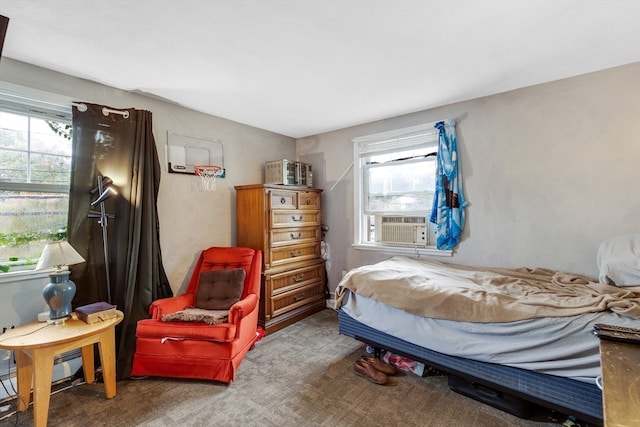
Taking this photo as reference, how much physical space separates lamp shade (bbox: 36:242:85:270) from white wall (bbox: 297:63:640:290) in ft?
10.7

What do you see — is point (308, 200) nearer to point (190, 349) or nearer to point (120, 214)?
point (120, 214)

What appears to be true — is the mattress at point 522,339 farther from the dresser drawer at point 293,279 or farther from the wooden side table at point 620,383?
the dresser drawer at point 293,279

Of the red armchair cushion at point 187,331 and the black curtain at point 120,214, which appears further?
the black curtain at point 120,214

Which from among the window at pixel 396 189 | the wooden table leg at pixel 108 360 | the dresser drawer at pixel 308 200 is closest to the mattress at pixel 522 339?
the window at pixel 396 189

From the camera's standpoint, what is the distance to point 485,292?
198 centimetres

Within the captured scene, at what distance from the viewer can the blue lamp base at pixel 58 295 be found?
6.22 ft

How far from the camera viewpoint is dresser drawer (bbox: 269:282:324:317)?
10.2 feet

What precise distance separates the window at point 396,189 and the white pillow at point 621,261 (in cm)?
136

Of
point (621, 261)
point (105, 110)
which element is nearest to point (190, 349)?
point (105, 110)

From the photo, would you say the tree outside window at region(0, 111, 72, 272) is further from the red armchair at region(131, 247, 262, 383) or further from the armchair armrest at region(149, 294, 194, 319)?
the red armchair at region(131, 247, 262, 383)

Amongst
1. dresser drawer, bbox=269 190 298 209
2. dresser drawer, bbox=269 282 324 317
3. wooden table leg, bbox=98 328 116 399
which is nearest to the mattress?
dresser drawer, bbox=269 282 324 317

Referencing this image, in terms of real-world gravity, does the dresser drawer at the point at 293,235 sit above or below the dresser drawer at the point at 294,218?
below

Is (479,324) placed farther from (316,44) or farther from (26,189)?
(26,189)

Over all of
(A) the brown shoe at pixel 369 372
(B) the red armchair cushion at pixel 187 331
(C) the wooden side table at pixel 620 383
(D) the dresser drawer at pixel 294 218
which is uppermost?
(D) the dresser drawer at pixel 294 218
